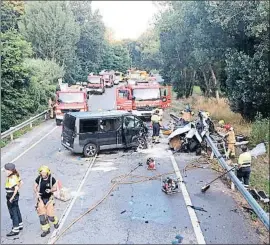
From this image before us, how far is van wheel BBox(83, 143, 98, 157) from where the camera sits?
16156 mm

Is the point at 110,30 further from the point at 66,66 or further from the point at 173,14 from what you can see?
the point at 173,14

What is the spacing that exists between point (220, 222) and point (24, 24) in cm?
3522

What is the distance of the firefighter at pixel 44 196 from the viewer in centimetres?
885

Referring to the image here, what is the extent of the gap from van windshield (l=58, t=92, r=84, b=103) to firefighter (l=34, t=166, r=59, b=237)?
17.6 meters

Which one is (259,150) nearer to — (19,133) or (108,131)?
(108,131)

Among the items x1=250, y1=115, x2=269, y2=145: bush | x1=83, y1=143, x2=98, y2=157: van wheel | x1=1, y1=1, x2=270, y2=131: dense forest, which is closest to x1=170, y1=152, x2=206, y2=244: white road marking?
x1=83, y1=143, x2=98, y2=157: van wheel

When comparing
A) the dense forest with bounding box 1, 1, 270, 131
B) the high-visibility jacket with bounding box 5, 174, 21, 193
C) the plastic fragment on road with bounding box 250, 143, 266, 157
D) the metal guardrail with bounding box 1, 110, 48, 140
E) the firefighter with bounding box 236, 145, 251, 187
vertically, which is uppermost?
the dense forest with bounding box 1, 1, 270, 131

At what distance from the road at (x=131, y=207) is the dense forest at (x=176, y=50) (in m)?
6.34

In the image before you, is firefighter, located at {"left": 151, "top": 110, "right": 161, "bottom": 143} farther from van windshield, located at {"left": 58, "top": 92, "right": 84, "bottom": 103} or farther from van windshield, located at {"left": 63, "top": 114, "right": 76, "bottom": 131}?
van windshield, located at {"left": 58, "top": 92, "right": 84, "bottom": 103}

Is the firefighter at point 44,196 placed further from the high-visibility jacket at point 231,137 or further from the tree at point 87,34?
the tree at point 87,34

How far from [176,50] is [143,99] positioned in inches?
520

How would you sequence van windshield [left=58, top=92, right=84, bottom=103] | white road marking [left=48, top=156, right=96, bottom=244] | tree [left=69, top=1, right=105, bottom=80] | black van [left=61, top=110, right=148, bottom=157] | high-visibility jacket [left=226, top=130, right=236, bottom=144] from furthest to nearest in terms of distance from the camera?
1. tree [left=69, top=1, right=105, bottom=80]
2. van windshield [left=58, top=92, right=84, bottom=103]
3. black van [left=61, top=110, right=148, bottom=157]
4. high-visibility jacket [left=226, top=130, right=236, bottom=144]
5. white road marking [left=48, top=156, right=96, bottom=244]

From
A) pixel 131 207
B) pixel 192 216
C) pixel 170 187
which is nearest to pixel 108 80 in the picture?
pixel 170 187

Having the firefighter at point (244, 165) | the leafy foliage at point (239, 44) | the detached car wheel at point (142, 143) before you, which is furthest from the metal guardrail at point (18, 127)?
the firefighter at point (244, 165)
